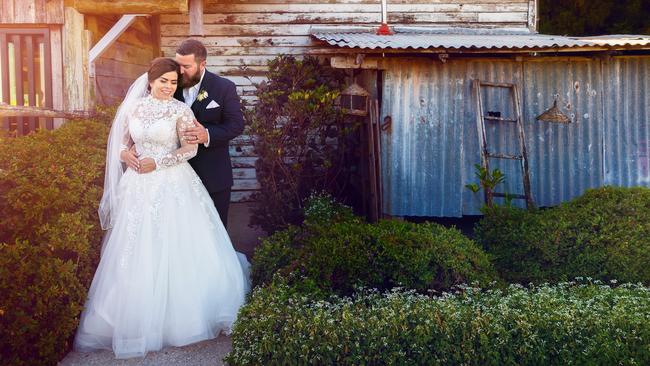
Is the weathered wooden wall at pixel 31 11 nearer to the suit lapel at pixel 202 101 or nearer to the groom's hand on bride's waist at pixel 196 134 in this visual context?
the suit lapel at pixel 202 101

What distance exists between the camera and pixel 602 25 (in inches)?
712

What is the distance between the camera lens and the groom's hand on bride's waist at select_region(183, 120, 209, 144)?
18.7 feet

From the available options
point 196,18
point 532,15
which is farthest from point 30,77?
point 532,15

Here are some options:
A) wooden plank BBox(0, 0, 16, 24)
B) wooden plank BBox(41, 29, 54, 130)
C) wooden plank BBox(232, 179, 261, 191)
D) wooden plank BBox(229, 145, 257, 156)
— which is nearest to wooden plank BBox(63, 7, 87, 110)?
wooden plank BBox(41, 29, 54, 130)

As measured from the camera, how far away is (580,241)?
6797 millimetres

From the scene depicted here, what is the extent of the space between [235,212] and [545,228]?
507 cm

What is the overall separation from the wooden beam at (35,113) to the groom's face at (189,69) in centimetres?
199

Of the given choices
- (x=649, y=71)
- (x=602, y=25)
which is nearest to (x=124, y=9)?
(x=649, y=71)

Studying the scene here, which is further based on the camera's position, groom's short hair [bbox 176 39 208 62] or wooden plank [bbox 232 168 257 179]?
wooden plank [bbox 232 168 257 179]

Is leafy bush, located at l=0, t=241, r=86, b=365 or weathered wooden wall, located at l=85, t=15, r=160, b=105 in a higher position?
weathered wooden wall, located at l=85, t=15, r=160, b=105

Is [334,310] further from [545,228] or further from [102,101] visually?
[102,101]

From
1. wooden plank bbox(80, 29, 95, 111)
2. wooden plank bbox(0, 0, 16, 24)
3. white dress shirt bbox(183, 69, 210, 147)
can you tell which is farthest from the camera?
wooden plank bbox(0, 0, 16, 24)

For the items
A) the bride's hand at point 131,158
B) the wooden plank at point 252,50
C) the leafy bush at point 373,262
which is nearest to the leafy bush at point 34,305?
the bride's hand at point 131,158

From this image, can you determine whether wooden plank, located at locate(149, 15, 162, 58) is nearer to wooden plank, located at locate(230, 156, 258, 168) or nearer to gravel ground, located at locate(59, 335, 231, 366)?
wooden plank, located at locate(230, 156, 258, 168)
